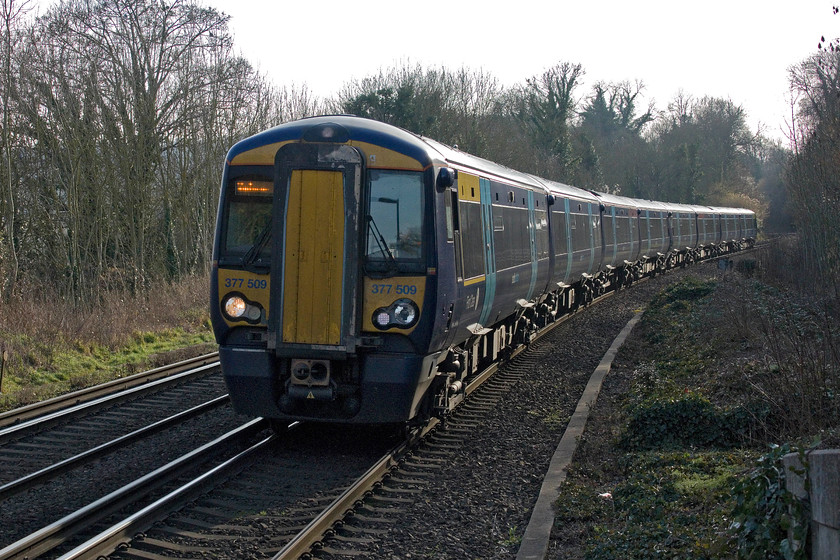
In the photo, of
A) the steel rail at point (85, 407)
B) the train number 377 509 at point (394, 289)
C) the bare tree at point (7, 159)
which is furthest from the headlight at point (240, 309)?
the bare tree at point (7, 159)

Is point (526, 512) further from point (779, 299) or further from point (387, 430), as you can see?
point (779, 299)

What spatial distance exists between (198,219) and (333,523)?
66.2 ft

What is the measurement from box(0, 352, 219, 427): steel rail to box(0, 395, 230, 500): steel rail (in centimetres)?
158

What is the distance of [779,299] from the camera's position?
15.9 m

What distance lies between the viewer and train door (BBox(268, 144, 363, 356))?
266 inches

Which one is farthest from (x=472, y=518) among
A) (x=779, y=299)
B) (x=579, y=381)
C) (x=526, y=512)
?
(x=779, y=299)

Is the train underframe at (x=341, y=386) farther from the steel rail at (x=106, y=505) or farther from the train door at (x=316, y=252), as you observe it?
the steel rail at (x=106, y=505)

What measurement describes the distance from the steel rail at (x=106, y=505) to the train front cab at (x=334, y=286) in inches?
24.2

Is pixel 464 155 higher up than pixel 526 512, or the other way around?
pixel 464 155

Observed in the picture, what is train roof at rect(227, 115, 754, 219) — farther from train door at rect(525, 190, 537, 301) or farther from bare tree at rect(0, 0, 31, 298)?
bare tree at rect(0, 0, 31, 298)

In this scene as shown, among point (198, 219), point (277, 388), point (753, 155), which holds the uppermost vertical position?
point (753, 155)

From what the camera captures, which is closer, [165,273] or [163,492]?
[163,492]

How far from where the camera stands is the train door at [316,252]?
675 centimetres

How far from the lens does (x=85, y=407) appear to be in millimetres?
9109
